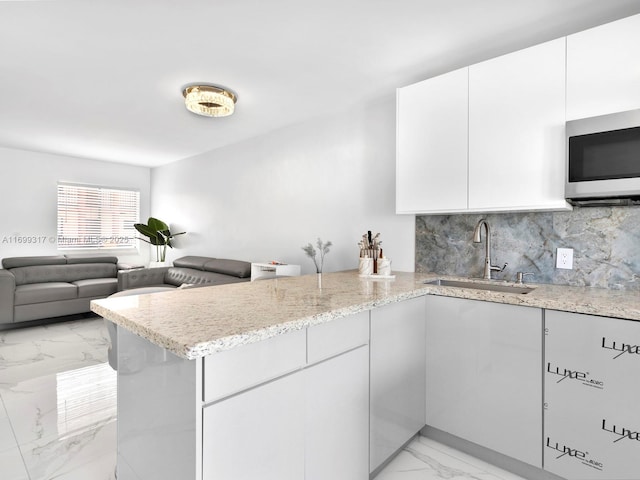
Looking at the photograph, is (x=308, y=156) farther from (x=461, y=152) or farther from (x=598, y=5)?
(x=598, y=5)

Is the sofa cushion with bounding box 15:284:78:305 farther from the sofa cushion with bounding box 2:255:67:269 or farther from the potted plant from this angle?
the potted plant

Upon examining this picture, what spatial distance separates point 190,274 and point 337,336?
350 centimetres

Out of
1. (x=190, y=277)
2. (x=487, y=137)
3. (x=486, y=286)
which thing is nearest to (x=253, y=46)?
(x=487, y=137)

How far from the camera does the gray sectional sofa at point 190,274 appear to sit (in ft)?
13.1

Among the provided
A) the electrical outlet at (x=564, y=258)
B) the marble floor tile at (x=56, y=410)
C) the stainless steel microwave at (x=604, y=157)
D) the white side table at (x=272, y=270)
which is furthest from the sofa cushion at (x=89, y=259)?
the stainless steel microwave at (x=604, y=157)

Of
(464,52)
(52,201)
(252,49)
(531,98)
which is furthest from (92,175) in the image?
(531,98)

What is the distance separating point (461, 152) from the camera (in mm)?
2072

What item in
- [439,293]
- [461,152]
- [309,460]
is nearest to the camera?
[309,460]

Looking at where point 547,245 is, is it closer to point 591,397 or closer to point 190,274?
point 591,397

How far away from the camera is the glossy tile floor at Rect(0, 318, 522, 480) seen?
1729mm

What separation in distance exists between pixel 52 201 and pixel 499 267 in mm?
6124

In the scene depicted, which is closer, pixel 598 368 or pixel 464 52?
pixel 598 368

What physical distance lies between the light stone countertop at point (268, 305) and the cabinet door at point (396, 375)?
122 millimetres

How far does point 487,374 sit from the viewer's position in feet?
5.74
